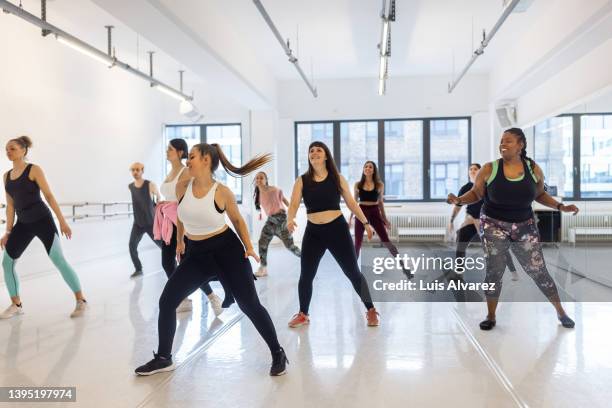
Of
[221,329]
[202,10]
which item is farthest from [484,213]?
[202,10]

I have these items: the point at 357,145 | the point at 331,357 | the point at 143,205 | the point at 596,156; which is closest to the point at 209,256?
the point at 331,357

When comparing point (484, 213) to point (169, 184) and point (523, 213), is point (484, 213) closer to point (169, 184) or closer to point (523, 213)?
point (523, 213)

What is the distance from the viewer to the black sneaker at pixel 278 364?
2701 millimetres

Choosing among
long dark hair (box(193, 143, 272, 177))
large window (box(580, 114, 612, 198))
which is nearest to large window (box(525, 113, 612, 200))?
large window (box(580, 114, 612, 198))

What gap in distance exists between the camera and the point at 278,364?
273 cm

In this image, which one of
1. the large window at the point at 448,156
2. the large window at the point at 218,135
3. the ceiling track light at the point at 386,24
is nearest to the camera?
the ceiling track light at the point at 386,24

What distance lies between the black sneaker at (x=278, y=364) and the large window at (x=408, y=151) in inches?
333

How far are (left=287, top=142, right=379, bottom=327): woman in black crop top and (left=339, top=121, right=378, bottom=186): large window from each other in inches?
292

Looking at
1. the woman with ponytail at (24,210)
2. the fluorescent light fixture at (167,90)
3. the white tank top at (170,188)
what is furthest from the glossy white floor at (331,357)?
the fluorescent light fixture at (167,90)

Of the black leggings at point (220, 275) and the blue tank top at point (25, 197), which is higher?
the blue tank top at point (25, 197)

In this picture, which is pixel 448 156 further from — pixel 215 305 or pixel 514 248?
pixel 215 305

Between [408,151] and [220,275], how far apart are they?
889cm

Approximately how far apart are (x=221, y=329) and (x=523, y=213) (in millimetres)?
2347

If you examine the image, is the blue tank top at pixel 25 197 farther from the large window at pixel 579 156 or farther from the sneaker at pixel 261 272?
the large window at pixel 579 156
